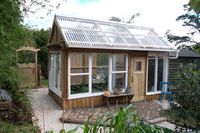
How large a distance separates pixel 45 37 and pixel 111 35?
7.94 metres

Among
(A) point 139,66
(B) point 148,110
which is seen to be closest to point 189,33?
(A) point 139,66

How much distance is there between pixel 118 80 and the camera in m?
8.28

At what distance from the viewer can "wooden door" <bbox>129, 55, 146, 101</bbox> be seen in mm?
8500

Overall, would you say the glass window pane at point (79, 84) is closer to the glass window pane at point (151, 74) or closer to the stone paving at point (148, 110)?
the stone paving at point (148, 110)

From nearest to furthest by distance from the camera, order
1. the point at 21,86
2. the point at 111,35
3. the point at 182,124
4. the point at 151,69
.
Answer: the point at 182,124
the point at 21,86
the point at 111,35
the point at 151,69

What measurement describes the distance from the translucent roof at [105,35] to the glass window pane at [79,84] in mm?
1245

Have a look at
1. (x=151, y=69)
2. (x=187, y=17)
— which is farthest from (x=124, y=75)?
(x=187, y=17)

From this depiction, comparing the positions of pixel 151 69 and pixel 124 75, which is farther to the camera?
pixel 151 69

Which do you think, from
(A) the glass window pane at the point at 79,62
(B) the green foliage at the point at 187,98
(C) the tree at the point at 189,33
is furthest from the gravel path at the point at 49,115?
(C) the tree at the point at 189,33

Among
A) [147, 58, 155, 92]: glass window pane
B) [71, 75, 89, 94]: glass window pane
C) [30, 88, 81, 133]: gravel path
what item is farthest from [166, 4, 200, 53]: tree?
[30, 88, 81, 133]: gravel path

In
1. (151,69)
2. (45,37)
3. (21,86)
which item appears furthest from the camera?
(45,37)

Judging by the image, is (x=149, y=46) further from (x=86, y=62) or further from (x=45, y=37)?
(x=45, y=37)

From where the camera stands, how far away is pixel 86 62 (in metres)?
7.60

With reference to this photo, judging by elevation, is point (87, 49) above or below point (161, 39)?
below
